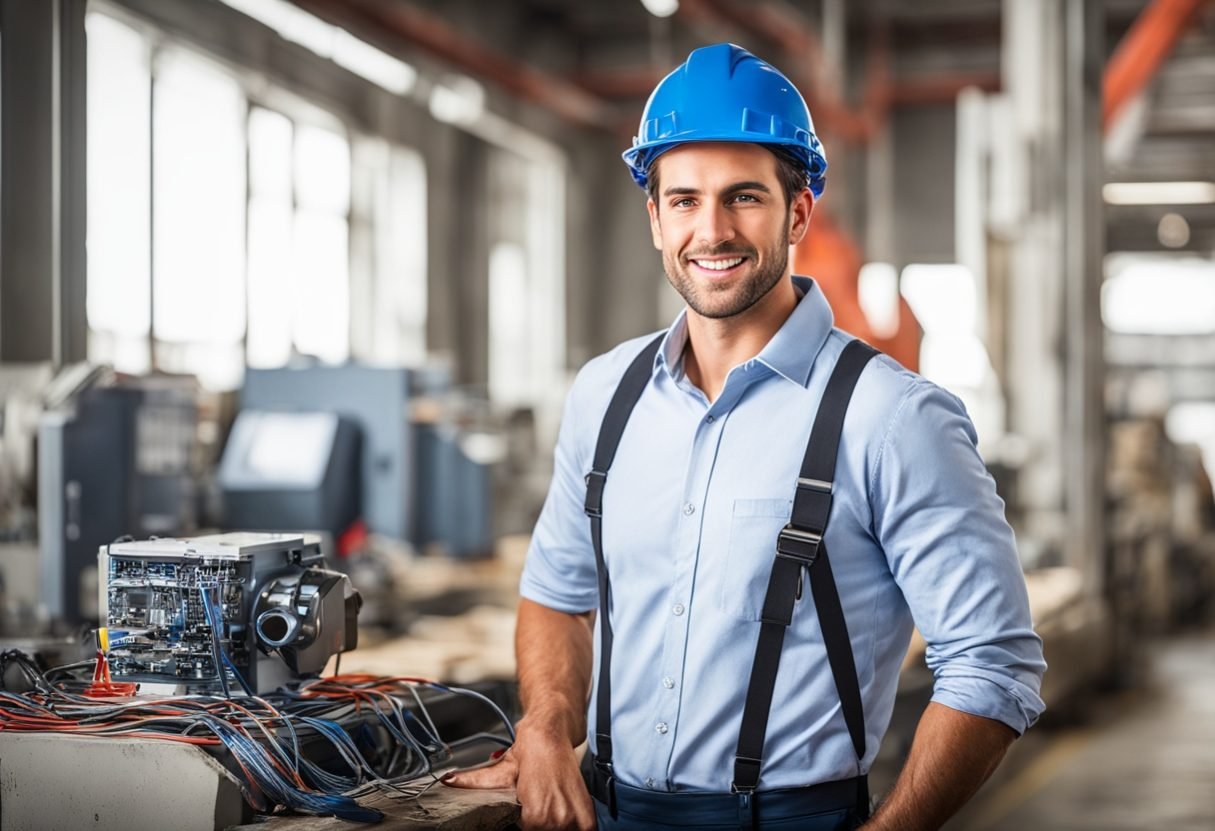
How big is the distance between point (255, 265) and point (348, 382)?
5.25 meters

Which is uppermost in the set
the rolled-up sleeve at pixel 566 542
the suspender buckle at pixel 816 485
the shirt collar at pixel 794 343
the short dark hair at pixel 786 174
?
the short dark hair at pixel 786 174

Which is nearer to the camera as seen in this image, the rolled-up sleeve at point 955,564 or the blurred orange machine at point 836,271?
the rolled-up sleeve at point 955,564

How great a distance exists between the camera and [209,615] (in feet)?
Answer: 6.72

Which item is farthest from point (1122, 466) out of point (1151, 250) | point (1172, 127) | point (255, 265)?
point (1151, 250)

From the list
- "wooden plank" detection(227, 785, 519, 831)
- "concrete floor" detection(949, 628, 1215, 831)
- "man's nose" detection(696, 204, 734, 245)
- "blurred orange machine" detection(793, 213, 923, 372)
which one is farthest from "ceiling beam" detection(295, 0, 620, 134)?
"wooden plank" detection(227, 785, 519, 831)

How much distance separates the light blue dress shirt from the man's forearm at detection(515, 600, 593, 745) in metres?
0.05

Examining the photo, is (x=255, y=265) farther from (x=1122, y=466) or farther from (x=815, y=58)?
(x=1122, y=466)

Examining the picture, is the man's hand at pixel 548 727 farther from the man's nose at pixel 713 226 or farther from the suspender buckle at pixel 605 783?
the man's nose at pixel 713 226

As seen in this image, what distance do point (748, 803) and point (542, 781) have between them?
0.28 metres

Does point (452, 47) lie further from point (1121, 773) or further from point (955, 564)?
point (955, 564)

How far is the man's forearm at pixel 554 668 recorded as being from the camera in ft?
6.63

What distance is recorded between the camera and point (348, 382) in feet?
18.5

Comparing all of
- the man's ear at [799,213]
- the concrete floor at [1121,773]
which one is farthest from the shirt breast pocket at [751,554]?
the concrete floor at [1121,773]

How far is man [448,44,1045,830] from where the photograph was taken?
1.77 meters
